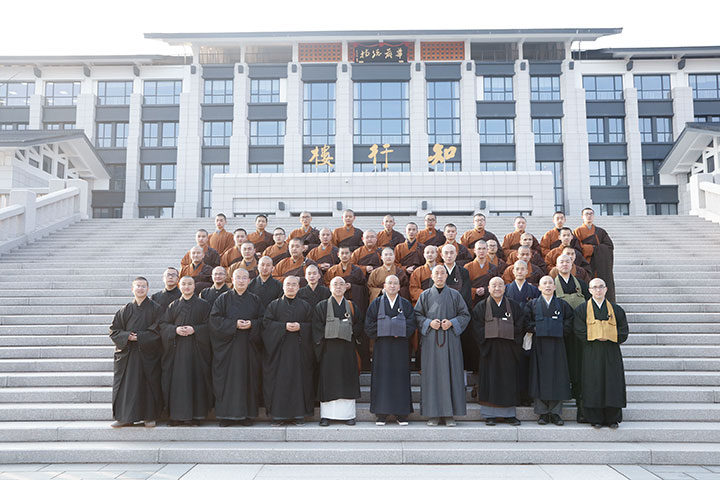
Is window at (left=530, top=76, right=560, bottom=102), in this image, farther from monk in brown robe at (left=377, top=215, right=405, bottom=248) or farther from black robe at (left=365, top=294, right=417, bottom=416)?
black robe at (left=365, top=294, right=417, bottom=416)

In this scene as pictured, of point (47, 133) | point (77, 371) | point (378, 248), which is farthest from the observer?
point (47, 133)

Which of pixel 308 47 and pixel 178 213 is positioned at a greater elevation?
pixel 308 47

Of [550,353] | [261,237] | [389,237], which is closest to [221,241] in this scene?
[261,237]

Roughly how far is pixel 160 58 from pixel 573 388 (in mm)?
31507

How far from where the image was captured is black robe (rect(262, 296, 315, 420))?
19.9 feet

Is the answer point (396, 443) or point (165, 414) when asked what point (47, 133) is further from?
point (396, 443)

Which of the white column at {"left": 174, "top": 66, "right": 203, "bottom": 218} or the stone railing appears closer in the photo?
the stone railing

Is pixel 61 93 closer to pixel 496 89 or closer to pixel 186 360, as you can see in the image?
pixel 496 89

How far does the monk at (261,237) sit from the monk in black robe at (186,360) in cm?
311

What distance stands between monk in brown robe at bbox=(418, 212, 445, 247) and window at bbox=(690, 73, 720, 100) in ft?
95.7

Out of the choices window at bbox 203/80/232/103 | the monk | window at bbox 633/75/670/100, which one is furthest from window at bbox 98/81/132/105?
window at bbox 633/75/670/100

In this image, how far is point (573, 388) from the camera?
6.24 metres

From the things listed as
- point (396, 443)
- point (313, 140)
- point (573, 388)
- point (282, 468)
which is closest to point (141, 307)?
point (282, 468)

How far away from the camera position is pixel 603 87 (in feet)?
103
